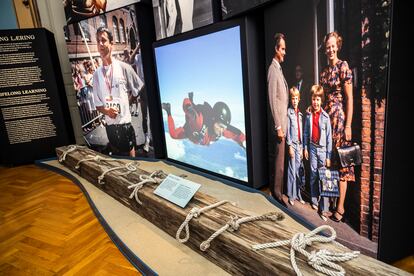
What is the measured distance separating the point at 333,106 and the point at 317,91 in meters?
0.12

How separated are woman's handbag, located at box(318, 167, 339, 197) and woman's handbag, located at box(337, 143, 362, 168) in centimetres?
7

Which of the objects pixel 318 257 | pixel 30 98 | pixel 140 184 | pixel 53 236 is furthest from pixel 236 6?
pixel 30 98

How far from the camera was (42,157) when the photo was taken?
3258 mm

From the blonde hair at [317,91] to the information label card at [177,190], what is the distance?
702 mm

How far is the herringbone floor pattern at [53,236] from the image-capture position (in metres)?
1.27

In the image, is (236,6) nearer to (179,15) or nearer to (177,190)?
(179,15)

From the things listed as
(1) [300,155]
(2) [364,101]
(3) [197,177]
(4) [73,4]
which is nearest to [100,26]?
(4) [73,4]

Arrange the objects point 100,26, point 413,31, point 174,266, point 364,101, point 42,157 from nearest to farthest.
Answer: point 413,31 < point 364,101 < point 174,266 < point 100,26 < point 42,157

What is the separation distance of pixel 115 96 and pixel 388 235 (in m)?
2.49

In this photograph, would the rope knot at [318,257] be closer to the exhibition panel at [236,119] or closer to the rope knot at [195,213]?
the exhibition panel at [236,119]

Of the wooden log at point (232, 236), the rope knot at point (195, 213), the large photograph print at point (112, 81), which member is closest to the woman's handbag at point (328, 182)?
the wooden log at point (232, 236)

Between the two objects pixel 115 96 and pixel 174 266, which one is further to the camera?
pixel 115 96

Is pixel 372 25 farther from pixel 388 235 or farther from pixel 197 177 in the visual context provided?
pixel 197 177

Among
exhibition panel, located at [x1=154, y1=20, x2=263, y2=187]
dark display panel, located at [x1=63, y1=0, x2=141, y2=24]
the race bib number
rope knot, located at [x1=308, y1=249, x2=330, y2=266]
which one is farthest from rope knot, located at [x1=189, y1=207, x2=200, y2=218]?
dark display panel, located at [x1=63, y1=0, x2=141, y2=24]
